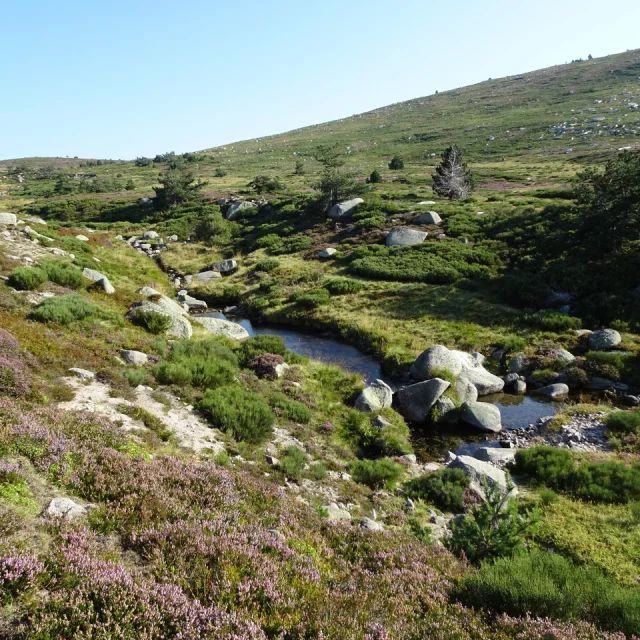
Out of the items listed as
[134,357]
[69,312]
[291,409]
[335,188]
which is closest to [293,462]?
[291,409]

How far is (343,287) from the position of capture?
1185 inches

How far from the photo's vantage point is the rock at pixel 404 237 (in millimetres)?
37013

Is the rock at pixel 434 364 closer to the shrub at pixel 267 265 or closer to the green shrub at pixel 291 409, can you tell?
the green shrub at pixel 291 409

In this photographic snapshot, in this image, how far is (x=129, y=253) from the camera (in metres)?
40.5

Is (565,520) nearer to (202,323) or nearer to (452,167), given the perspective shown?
(202,323)

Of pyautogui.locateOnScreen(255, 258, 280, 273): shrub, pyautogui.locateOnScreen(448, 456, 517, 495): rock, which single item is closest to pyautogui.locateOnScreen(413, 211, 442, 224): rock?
pyautogui.locateOnScreen(255, 258, 280, 273): shrub

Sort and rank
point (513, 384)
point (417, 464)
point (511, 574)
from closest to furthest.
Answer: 1. point (511, 574)
2. point (417, 464)
3. point (513, 384)

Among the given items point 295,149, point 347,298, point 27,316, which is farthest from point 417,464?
point 295,149

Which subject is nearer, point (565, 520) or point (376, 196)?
point (565, 520)

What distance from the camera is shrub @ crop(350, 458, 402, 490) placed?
435 inches

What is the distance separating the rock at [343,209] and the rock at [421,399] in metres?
32.5

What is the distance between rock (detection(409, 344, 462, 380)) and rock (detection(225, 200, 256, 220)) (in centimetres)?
4304

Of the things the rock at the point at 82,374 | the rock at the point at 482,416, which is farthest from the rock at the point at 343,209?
the rock at the point at 82,374

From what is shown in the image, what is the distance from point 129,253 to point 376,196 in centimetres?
2869
